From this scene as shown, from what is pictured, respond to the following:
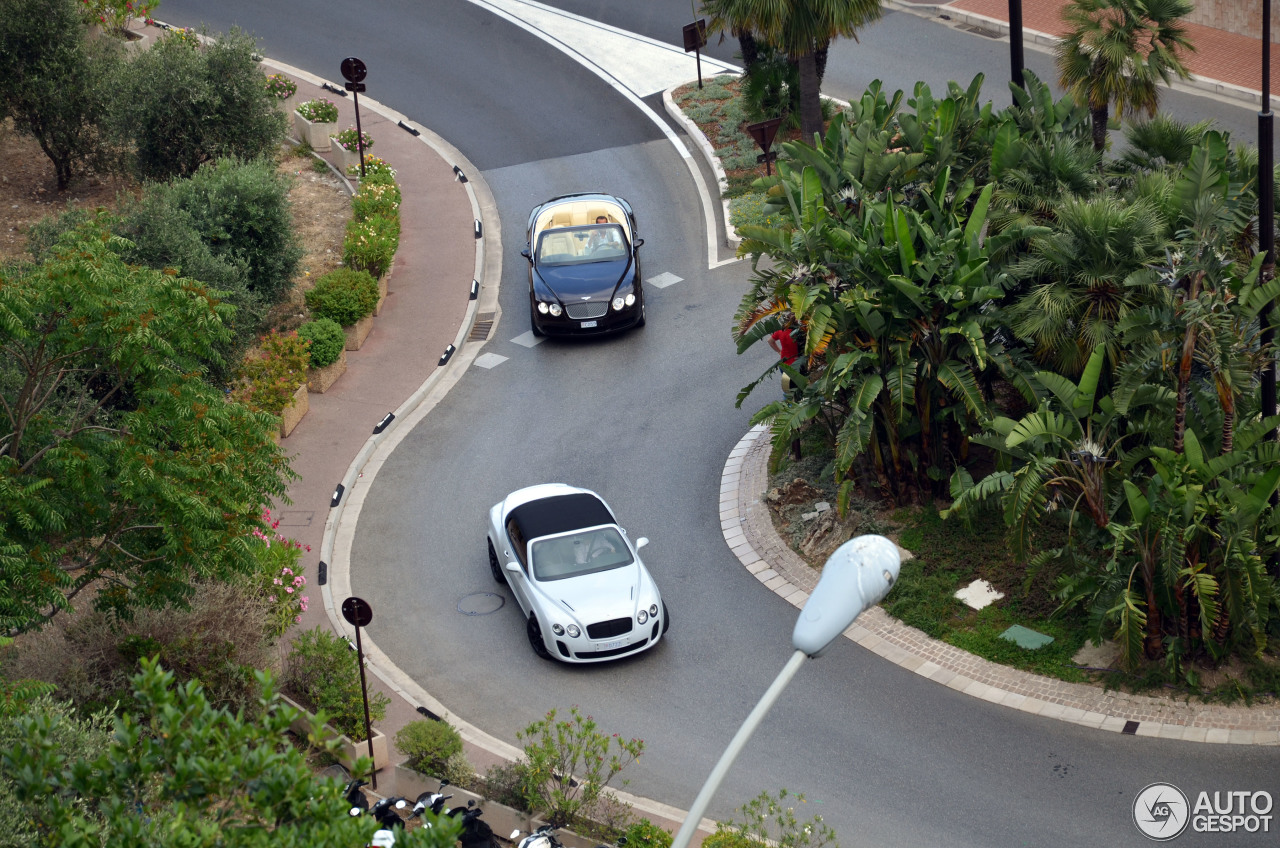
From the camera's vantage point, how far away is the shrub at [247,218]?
25.2 m

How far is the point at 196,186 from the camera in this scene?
84.9 ft

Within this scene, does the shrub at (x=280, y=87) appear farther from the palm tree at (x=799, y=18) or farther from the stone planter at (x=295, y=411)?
the palm tree at (x=799, y=18)

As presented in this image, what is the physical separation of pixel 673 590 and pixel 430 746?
203 inches

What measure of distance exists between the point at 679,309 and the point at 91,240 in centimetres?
1353

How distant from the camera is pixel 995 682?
1703 centimetres

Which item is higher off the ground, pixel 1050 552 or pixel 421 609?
pixel 1050 552

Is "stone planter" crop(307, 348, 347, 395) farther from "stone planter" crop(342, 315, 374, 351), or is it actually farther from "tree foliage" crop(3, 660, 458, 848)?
"tree foliage" crop(3, 660, 458, 848)

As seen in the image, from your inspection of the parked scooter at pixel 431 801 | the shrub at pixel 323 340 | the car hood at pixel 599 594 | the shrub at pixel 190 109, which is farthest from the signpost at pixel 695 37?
the parked scooter at pixel 431 801

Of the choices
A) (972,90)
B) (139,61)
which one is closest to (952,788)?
(972,90)

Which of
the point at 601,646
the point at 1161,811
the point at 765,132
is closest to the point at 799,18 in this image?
the point at 765,132

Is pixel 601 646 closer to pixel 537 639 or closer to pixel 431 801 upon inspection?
pixel 537 639

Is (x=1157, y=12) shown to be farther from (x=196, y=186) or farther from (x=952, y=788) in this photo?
(x=196, y=186)

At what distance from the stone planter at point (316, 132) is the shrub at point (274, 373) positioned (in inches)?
416

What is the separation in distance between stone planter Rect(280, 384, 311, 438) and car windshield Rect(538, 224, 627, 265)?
533 cm
